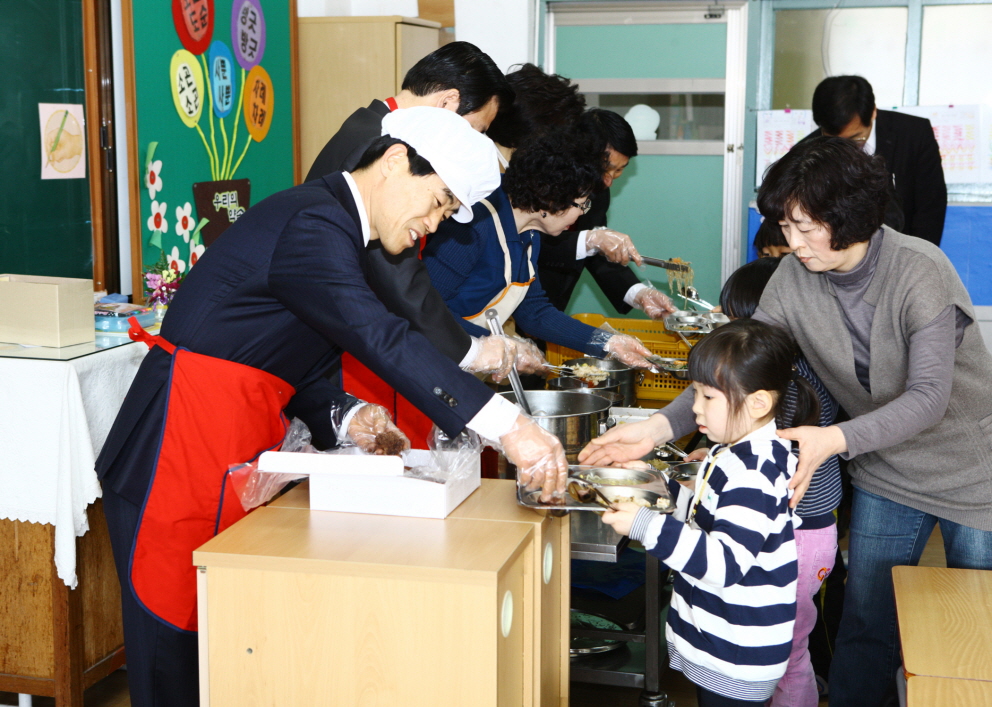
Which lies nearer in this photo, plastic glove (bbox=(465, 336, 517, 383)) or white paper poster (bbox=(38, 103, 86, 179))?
plastic glove (bbox=(465, 336, 517, 383))

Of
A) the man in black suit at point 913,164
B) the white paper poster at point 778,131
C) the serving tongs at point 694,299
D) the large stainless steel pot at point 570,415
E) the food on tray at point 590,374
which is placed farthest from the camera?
the white paper poster at point 778,131

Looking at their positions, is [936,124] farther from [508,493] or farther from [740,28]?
[508,493]

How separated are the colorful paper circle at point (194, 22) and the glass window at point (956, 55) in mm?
3535

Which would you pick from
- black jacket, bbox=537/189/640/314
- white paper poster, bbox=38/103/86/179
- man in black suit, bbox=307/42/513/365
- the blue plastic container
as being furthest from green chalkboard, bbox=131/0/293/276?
man in black suit, bbox=307/42/513/365

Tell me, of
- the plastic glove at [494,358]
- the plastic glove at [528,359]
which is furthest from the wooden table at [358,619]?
the plastic glove at [528,359]

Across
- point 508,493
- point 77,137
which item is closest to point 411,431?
point 508,493

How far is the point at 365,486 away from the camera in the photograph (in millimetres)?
1587

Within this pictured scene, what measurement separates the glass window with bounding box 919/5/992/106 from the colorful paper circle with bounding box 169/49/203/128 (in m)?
3.61

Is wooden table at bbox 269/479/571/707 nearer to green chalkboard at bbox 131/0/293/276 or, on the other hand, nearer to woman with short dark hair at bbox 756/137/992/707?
woman with short dark hair at bbox 756/137/992/707

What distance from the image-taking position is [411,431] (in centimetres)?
238

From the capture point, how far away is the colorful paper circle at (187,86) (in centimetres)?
355

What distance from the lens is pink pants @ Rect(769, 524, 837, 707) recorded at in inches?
76.7

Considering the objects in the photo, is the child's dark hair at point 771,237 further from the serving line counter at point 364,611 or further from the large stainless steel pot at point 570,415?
the serving line counter at point 364,611

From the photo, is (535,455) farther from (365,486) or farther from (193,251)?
(193,251)
